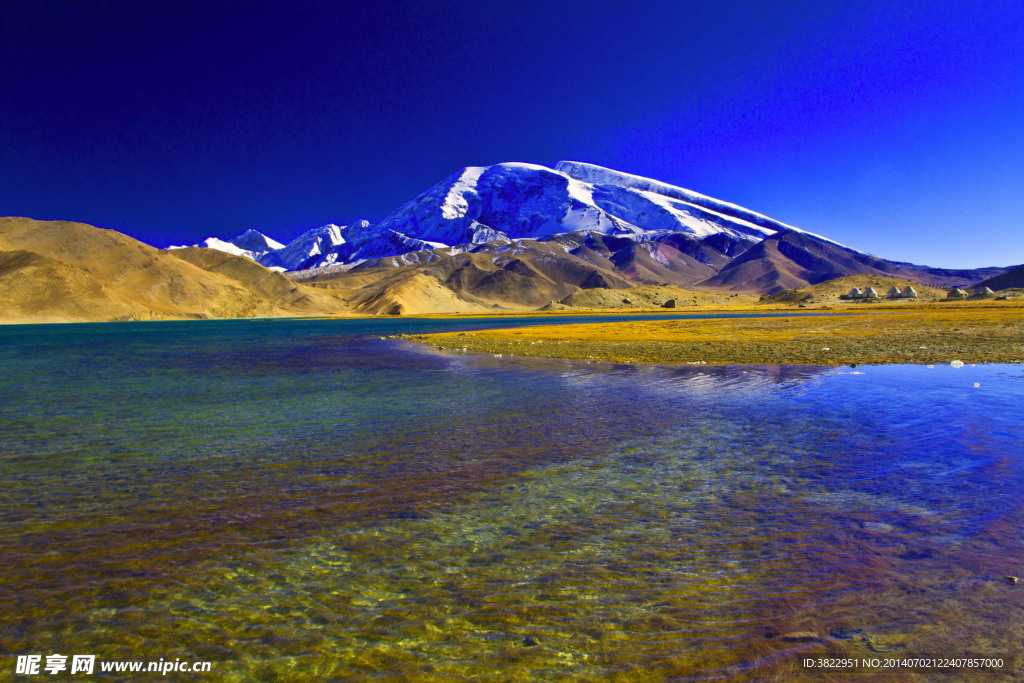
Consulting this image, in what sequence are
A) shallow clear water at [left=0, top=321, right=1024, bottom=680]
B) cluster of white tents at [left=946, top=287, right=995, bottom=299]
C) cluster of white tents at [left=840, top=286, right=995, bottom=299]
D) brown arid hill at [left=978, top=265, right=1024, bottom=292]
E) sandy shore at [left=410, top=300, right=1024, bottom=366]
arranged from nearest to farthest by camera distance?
1. shallow clear water at [left=0, top=321, right=1024, bottom=680]
2. sandy shore at [left=410, top=300, right=1024, bottom=366]
3. cluster of white tents at [left=946, top=287, right=995, bottom=299]
4. cluster of white tents at [left=840, top=286, right=995, bottom=299]
5. brown arid hill at [left=978, top=265, right=1024, bottom=292]

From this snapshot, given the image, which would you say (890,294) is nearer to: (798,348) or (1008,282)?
(1008,282)

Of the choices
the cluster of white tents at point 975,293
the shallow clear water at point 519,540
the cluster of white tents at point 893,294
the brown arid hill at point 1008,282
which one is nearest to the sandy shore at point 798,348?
the shallow clear water at point 519,540

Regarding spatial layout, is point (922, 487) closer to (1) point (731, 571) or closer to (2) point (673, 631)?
(1) point (731, 571)

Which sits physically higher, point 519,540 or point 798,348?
point 798,348

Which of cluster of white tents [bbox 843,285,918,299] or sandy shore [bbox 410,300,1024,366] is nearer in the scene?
sandy shore [bbox 410,300,1024,366]

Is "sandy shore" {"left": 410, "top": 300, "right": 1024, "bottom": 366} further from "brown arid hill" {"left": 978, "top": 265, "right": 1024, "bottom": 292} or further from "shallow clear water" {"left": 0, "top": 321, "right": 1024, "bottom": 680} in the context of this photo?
"brown arid hill" {"left": 978, "top": 265, "right": 1024, "bottom": 292}

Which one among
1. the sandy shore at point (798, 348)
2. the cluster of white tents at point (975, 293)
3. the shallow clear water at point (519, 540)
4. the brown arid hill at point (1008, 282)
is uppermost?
the brown arid hill at point (1008, 282)

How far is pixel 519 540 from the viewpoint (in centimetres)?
784

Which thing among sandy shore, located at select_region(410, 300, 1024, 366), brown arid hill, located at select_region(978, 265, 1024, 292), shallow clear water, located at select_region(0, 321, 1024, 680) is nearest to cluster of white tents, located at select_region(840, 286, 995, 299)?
brown arid hill, located at select_region(978, 265, 1024, 292)

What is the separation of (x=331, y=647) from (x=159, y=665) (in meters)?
1.65

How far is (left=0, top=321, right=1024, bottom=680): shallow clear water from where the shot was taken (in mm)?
5383

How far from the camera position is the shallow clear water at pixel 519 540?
5.38 metres

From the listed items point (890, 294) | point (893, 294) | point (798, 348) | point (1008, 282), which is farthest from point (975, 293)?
point (798, 348)

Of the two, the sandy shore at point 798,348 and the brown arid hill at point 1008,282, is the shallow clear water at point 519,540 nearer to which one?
the sandy shore at point 798,348
